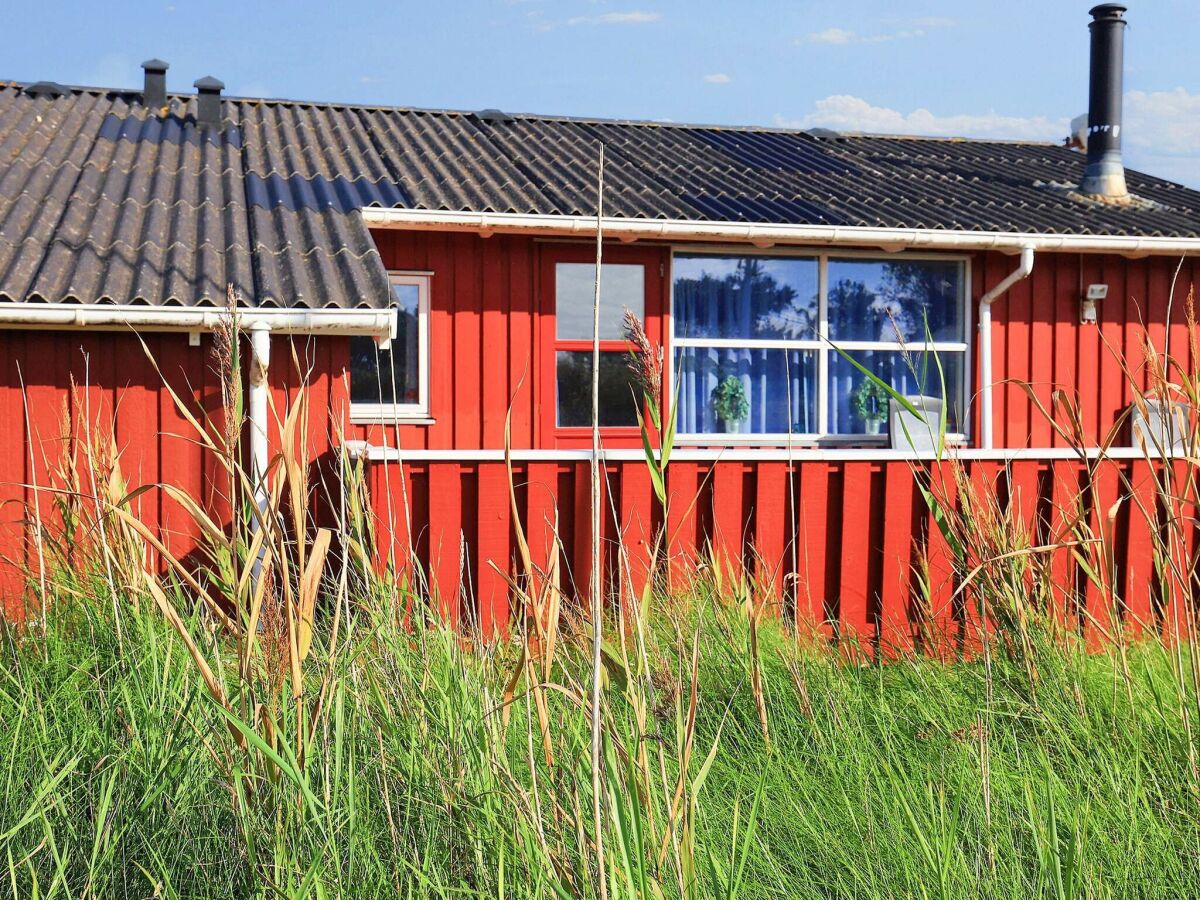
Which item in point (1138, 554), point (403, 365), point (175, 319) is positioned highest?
point (175, 319)

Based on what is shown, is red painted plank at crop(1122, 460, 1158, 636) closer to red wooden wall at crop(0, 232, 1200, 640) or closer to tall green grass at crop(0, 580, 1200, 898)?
red wooden wall at crop(0, 232, 1200, 640)

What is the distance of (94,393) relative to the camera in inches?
257

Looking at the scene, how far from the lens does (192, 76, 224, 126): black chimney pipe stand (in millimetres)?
11633

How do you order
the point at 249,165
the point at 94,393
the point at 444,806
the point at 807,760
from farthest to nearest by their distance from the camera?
the point at 249,165 < the point at 94,393 < the point at 807,760 < the point at 444,806

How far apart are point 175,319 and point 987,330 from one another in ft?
24.2

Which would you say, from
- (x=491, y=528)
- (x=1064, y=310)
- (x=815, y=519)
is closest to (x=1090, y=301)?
(x=1064, y=310)

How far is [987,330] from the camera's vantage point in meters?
10.8

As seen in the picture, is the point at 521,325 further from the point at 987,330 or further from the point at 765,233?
the point at 987,330

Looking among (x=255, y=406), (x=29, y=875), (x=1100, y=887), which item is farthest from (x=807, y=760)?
(x=255, y=406)

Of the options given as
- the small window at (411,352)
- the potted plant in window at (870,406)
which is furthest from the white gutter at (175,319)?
the potted plant in window at (870,406)

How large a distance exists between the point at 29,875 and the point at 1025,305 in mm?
10288

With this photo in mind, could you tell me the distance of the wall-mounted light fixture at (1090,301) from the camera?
10.8 m

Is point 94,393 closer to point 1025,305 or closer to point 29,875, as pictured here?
point 29,875

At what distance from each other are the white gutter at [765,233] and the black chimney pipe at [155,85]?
490 centimetres
